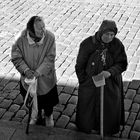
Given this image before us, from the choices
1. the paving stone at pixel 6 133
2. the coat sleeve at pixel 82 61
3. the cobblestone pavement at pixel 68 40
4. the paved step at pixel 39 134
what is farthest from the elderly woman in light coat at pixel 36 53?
the cobblestone pavement at pixel 68 40

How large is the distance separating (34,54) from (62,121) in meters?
1.41

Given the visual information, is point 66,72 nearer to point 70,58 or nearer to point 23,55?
point 70,58

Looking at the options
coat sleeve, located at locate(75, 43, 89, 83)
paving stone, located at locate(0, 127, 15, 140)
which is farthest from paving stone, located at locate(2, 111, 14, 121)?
coat sleeve, located at locate(75, 43, 89, 83)

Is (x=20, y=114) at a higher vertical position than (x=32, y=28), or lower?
lower

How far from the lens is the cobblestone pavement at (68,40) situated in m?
6.01

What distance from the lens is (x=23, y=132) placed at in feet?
18.3

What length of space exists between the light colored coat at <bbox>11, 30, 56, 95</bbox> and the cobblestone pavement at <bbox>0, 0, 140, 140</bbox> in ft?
3.96

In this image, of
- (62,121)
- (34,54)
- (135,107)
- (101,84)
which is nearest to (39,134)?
(62,121)

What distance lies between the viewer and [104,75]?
4.75m

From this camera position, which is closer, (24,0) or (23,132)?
(23,132)

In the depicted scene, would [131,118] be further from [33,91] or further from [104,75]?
[33,91]

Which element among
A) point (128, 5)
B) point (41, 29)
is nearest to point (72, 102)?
point (41, 29)

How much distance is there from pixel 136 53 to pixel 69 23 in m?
2.19

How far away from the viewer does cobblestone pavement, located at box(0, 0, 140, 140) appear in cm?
601
